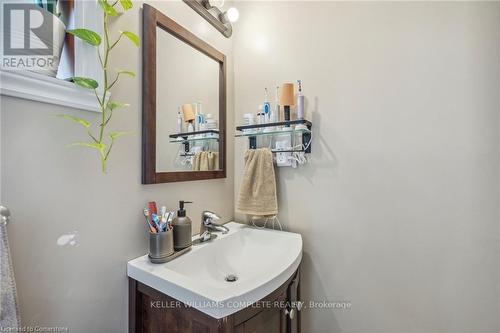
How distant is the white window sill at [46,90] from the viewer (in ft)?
1.82

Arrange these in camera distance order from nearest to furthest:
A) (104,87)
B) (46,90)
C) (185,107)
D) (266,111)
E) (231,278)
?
(46,90) → (104,87) → (231,278) → (185,107) → (266,111)

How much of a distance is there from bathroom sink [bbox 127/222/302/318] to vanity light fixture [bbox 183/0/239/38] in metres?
1.14

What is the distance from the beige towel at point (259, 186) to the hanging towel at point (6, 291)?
0.83 meters

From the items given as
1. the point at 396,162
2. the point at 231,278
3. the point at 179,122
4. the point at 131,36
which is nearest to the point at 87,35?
the point at 131,36

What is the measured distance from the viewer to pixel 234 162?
1.41 m

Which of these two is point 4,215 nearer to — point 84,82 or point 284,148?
point 84,82

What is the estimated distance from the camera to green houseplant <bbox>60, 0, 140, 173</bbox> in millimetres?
661

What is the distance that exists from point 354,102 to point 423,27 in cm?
38

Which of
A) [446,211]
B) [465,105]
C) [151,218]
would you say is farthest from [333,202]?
[151,218]

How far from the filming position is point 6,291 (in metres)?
0.51

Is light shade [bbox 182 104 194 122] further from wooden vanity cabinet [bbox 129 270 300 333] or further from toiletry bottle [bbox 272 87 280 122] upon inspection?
wooden vanity cabinet [bbox 129 270 300 333]

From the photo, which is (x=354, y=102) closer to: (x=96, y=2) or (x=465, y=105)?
(x=465, y=105)

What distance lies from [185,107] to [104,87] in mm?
402

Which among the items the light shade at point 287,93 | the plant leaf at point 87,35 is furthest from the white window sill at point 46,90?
the light shade at point 287,93
